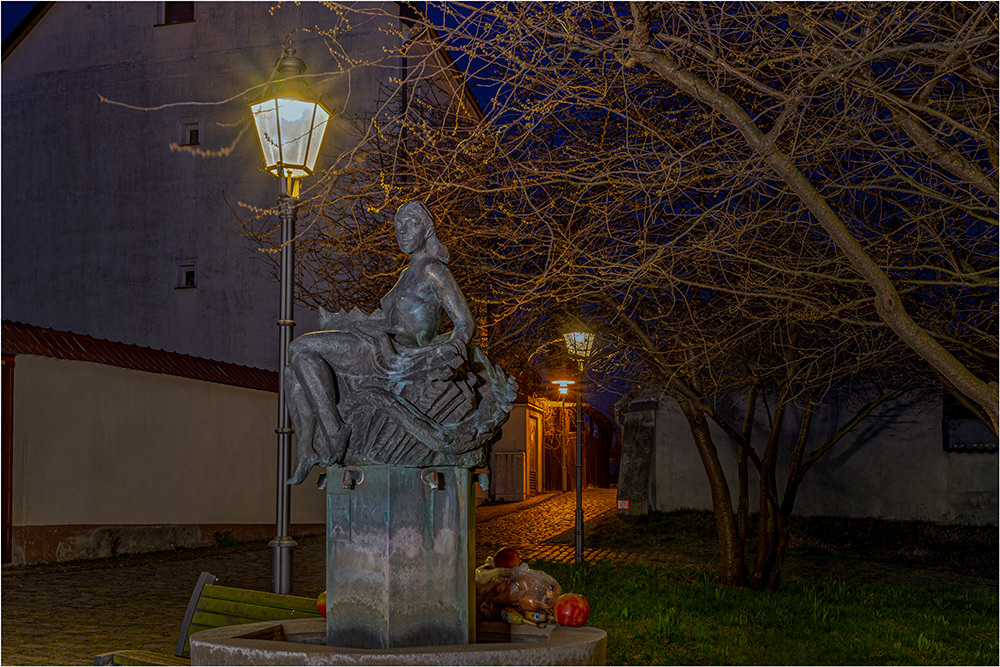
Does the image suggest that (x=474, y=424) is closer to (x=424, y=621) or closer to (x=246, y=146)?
(x=424, y=621)

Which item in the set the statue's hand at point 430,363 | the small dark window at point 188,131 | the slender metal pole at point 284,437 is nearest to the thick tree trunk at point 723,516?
the slender metal pole at point 284,437

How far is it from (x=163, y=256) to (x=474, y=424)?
19.3m

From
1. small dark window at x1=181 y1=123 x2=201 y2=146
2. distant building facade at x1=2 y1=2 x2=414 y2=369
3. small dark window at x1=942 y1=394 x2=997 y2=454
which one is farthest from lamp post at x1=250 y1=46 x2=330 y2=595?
small dark window at x1=181 y1=123 x2=201 y2=146

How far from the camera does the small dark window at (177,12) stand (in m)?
22.9

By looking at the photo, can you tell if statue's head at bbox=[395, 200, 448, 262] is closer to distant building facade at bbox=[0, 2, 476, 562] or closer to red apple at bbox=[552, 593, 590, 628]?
red apple at bbox=[552, 593, 590, 628]

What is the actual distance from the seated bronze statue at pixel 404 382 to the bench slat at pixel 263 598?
1.49 m

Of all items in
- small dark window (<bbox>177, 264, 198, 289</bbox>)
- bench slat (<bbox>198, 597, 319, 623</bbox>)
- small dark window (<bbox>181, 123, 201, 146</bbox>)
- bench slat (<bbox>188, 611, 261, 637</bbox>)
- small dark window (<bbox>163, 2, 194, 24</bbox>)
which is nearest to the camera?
bench slat (<bbox>198, 597, 319, 623</bbox>)

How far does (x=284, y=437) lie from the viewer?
23.7ft

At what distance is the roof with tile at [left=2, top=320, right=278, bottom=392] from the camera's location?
43.3ft

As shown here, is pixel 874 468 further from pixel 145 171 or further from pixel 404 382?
pixel 145 171

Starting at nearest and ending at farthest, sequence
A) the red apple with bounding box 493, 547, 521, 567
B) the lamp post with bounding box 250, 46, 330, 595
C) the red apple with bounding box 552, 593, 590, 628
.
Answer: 1. the red apple with bounding box 552, 593, 590, 628
2. the red apple with bounding box 493, 547, 521, 567
3. the lamp post with bounding box 250, 46, 330, 595

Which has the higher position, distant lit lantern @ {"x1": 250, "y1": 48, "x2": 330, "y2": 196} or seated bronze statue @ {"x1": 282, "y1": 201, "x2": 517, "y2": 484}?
distant lit lantern @ {"x1": 250, "y1": 48, "x2": 330, "y2": 196}

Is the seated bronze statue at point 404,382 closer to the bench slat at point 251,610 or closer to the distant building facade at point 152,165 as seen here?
the bench slat at point 251,610

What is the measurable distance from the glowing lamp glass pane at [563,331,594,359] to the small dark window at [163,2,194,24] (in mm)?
15749
